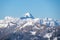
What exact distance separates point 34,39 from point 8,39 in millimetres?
8436

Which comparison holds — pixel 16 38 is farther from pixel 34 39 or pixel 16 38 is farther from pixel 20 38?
pixel 34 39

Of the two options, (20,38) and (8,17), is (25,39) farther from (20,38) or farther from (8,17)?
(8,17)

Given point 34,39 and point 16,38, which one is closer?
point 16,38

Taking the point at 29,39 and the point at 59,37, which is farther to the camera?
the point at 29,39

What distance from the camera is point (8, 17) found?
139250 millimetres

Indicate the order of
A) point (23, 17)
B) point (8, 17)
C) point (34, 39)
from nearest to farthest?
point (34, 39) < point (23, 17) < point (8, 17)

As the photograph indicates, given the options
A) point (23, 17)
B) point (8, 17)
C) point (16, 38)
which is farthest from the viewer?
point (8, 17)

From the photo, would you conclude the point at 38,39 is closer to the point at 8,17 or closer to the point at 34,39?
the point at 34,39

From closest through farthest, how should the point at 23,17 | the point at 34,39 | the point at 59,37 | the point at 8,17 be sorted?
1. the point at 59,37
2. the point at 34,39
3. the point at 23,17
4. the point at 8,17

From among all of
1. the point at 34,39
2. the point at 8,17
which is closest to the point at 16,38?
the point at 34,39

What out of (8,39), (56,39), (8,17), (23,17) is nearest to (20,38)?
(8,39)

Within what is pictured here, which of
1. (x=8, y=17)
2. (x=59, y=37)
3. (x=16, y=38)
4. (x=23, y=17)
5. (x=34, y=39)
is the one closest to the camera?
(x=59, y=37)

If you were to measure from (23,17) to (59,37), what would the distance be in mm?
85479

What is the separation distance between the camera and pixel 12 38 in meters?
48.2
